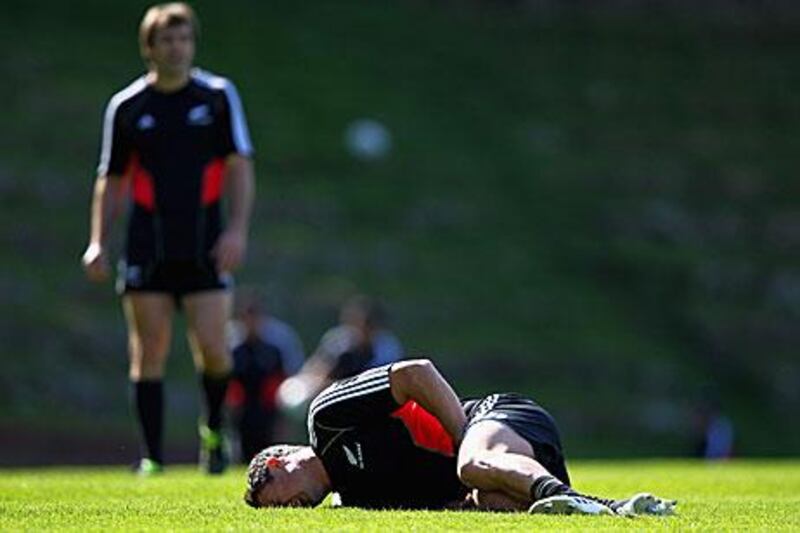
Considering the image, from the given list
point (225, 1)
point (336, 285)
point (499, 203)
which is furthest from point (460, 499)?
point (225, 1)

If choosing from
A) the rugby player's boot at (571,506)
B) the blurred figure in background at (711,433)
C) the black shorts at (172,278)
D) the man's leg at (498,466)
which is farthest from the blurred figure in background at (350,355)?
the rugby player's boot at (571,506)

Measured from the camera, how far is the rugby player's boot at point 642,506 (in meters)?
7.49

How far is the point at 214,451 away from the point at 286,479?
4.37m

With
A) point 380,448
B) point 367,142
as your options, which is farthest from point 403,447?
point 367,142

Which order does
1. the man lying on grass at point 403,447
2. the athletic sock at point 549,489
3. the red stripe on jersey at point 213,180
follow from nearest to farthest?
the athletic sock at point 549,489, the man lying on grass at point 403,447, the red stripe on jersey at point 213,180

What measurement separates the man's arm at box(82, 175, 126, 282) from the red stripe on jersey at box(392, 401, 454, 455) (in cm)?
417

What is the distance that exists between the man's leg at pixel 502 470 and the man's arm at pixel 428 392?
0.15 m

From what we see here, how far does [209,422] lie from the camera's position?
12461 mm

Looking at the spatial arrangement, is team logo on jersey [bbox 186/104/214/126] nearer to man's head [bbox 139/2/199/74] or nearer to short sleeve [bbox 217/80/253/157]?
short sleeve [bbox 217/80/253/157]

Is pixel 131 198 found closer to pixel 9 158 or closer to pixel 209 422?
pixel 209 422

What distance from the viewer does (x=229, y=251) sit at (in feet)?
39.4

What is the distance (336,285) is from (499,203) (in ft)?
17.1

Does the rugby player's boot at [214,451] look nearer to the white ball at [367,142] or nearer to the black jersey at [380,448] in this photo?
the black jersey at [380,448]

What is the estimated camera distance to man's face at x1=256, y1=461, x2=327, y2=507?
8234mm
